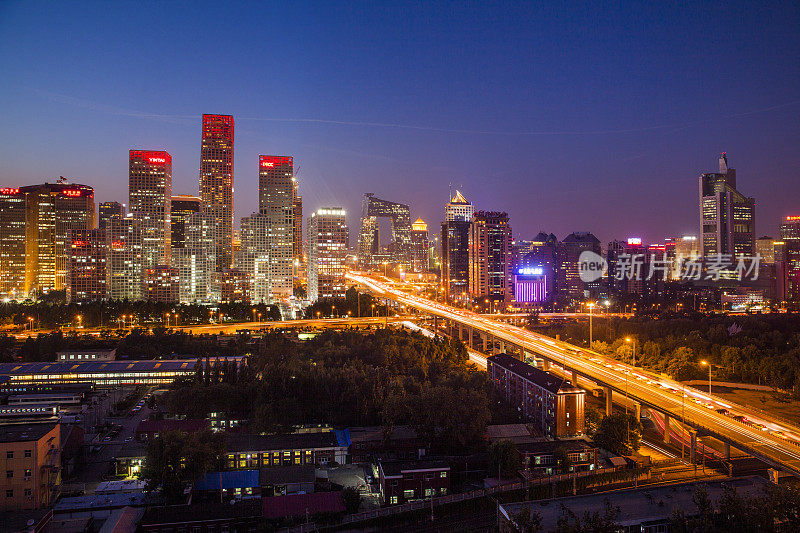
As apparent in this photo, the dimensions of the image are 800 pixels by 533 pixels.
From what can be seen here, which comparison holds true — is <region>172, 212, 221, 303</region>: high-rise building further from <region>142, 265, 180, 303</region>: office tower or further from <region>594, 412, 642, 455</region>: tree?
<region>594, 412, 642, 455</region>: tree

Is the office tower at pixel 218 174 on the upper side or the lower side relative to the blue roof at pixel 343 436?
upper

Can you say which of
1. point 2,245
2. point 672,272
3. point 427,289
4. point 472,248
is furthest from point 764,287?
point 2,245

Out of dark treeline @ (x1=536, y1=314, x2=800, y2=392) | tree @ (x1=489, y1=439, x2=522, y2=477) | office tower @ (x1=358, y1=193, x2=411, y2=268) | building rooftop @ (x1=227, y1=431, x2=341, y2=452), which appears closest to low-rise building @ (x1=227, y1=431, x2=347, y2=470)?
building rooftop @ (x1=227, y1=431, x2=341, y2=452)

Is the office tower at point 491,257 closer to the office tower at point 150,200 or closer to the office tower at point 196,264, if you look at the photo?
the office tower at point 196,264

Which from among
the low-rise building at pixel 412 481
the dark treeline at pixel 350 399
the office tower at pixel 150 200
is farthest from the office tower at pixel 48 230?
the low-rise building at pixel 412 481

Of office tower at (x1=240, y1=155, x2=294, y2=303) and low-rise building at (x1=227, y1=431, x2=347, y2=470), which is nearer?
low-rise building at (x1=227, y1=431, x2=347, y2=470)

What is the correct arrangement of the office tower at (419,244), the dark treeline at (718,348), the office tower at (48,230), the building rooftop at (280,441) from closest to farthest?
the building rooftop at (280,441)
the dark treeline at (718,348)
the office tower at (48,230)
the office tower at (419,244)

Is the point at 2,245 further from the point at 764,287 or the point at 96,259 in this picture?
the point at 764,287
